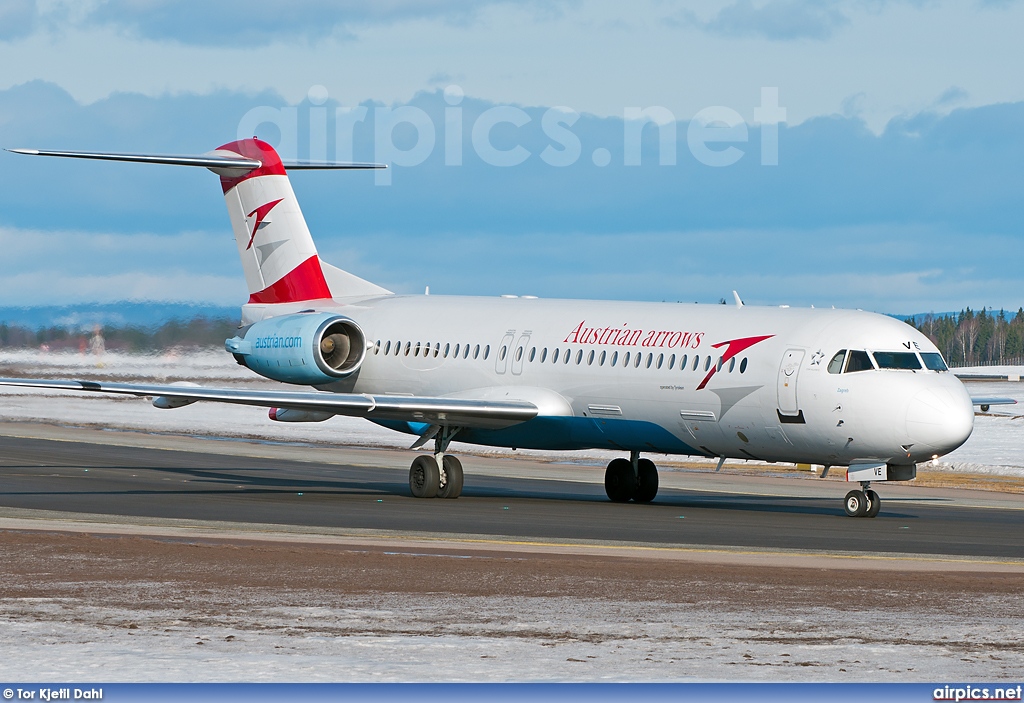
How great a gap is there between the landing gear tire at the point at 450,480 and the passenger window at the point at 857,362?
753cm

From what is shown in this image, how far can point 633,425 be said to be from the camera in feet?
93.2

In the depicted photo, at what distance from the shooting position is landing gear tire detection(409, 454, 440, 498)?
29469mm

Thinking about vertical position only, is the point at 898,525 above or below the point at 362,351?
below

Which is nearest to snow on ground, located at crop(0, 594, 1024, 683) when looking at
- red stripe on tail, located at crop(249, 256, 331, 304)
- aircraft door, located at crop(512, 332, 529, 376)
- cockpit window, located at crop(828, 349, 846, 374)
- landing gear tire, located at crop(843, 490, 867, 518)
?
landing gear tire, located at crop(843, 490, 867, 518)

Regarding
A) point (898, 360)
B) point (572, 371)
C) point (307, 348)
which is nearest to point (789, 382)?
point (898, 360)

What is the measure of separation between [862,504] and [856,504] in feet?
0.32

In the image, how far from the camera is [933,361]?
2589 cm

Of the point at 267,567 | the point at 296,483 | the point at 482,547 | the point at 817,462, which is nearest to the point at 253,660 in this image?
the point at 267,567

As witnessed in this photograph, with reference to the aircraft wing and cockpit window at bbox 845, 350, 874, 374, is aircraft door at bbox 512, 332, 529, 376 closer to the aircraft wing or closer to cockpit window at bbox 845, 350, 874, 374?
the aircraft wing

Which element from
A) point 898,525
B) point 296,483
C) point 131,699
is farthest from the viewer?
point 296,483

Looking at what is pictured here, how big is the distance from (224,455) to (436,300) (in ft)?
34.9

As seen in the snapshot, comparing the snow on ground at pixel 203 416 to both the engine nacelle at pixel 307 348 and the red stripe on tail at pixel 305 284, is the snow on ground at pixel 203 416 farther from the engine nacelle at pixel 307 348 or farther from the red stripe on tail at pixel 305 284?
the engine nacelle at pixel 307 348

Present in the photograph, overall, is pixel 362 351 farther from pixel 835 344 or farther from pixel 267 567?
pixel 267 567

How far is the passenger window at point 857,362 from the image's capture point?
83.9 ft
